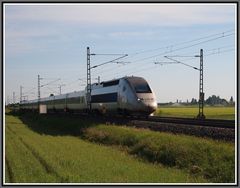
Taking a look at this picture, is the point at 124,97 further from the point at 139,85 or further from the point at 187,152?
the point at 187,152

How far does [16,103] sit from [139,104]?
326 feet

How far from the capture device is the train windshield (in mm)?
38844

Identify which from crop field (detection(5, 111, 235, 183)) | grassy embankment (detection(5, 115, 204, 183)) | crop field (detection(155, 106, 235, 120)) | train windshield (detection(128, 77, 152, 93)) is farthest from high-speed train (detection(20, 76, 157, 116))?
grassy embankment (detection(5, 115, 204, 183))

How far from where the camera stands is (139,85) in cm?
3922

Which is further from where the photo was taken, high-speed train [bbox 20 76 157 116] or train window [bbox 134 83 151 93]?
train window [bbox 134 83 151 93]

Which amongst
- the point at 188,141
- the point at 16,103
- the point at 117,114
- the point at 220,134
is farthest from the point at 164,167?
the point at 16,103

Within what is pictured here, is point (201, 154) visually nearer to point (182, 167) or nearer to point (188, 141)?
point (182, 167)

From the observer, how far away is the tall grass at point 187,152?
54.2ft

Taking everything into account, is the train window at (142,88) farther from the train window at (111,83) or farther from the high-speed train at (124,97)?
the train window at (111,83)

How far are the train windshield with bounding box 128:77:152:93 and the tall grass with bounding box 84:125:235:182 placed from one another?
1167 cm

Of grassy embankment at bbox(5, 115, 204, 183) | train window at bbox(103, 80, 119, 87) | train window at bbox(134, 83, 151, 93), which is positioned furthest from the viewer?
train window at bbox(103, 80, 119, 87)

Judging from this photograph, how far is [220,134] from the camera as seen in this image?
22.7 meters

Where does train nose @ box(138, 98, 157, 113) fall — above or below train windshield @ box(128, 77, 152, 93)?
below

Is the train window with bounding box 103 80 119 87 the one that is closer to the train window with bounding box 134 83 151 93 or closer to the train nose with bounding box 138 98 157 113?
the train window with bounding box 134 83 151 93
